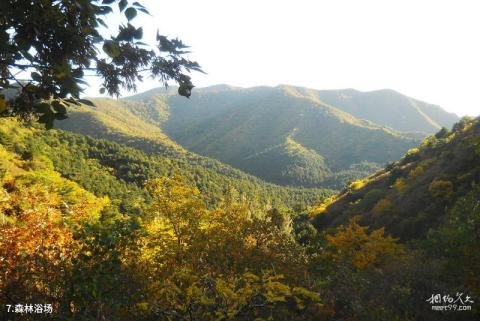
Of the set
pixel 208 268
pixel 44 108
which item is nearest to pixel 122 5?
pixel 44 108

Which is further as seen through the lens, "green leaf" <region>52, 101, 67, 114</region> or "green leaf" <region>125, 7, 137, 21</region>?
"green leaf" <region>125, 7, 137, 21</region>

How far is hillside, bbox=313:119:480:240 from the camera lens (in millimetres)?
23606

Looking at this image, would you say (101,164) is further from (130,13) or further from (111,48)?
(130,13)

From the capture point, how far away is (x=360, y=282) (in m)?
8.24

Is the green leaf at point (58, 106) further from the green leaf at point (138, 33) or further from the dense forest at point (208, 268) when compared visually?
the dense forest at point (208, 268)

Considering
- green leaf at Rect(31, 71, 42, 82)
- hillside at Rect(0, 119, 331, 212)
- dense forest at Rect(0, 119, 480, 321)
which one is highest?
hillside at Rect(0, 119, 331, 212)

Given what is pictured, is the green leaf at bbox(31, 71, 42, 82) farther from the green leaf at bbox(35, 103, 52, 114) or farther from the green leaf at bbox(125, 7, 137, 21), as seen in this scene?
the green leaf at bbox(125, 7, 137, 21)

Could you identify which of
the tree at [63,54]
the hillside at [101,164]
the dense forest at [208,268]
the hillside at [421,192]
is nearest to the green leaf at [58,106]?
the tree at [63,54]

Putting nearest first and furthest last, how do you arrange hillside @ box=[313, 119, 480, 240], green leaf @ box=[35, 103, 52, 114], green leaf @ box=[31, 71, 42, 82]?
1. green leaf @ box=[35, 103, 52, 114]
2. green leaf @ box=[31, 71, 42, 82]
3. hillside @ box=[313, 119, 480, 240]

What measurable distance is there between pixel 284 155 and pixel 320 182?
1295 inches

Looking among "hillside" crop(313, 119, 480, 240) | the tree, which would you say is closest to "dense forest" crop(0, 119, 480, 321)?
the tree

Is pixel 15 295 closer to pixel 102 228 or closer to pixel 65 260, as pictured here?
pixel 65 260

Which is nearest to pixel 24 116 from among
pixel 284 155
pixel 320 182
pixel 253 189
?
pixel 253 189

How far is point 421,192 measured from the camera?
27.4 m
